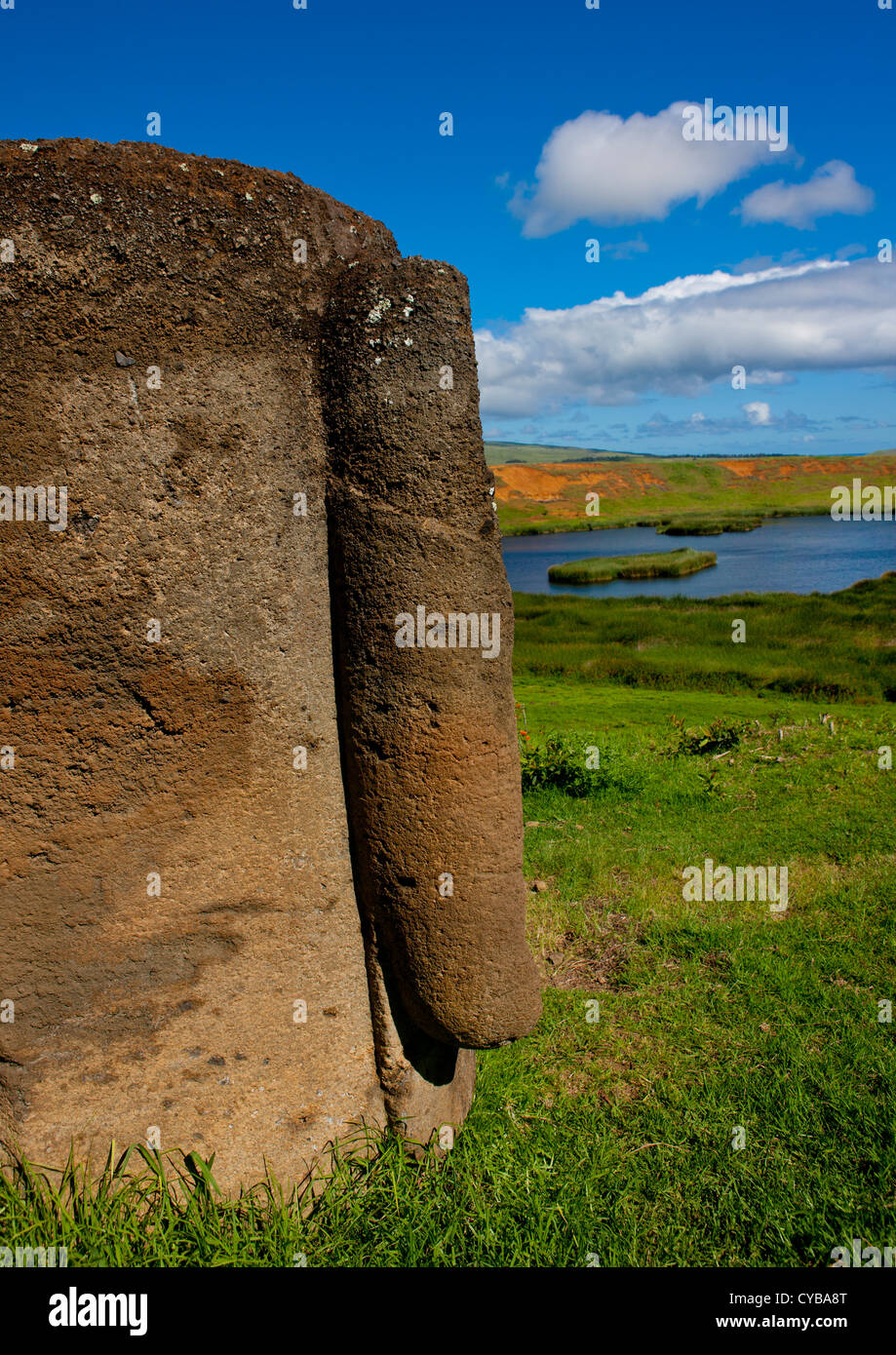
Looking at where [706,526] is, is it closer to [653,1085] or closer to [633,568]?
[633,568]

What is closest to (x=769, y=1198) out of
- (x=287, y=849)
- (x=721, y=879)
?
(x=287, y=849)

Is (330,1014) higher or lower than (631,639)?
lower

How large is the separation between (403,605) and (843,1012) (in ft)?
10.6

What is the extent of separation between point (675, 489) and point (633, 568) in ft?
250

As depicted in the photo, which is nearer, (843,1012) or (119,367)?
→ (119,367)

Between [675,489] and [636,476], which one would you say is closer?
[675,489]

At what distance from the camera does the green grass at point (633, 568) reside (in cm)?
4891

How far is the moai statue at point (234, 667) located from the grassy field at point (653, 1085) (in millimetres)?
242

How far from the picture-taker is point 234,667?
291 cm

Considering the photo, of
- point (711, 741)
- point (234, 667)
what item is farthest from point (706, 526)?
point (234, 667)

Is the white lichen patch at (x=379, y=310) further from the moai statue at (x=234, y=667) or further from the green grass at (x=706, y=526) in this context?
the green grass at (x=706, y=526)

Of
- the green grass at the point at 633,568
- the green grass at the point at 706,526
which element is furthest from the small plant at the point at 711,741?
the green grass at the point at 706,526
